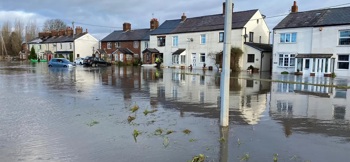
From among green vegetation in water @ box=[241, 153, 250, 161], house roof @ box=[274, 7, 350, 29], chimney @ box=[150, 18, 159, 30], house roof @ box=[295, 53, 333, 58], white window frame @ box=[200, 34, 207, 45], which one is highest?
chimney @ box=[150, 18, 159, 30]

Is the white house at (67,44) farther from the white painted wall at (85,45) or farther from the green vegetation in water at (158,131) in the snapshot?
the green vegetation in water at (158,131)

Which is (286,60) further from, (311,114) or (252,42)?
(311,114)

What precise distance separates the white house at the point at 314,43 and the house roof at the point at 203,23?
249 inches

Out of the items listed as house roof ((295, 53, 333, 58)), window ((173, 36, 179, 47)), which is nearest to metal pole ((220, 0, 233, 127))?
house roof ((295, 53, 333, 58))

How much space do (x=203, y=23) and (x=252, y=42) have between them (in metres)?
9.25

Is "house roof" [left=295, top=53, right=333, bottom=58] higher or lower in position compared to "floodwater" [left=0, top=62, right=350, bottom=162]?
higher

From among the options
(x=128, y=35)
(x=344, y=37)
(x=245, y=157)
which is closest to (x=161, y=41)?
(x=128, y=35)

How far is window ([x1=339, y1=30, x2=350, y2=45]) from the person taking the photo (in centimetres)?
3008

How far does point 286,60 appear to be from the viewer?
3538cm

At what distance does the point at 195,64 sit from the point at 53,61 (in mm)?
22847

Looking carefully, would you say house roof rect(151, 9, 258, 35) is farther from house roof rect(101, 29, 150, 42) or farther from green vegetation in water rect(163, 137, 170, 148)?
green vegetation in water rect(163, 137, 170, 148)

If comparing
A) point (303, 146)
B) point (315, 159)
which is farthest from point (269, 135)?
point (315, 159)

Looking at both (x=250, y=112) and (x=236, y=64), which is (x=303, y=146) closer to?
(x=250, y=112)

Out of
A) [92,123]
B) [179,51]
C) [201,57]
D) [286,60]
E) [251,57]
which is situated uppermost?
[179,51]
